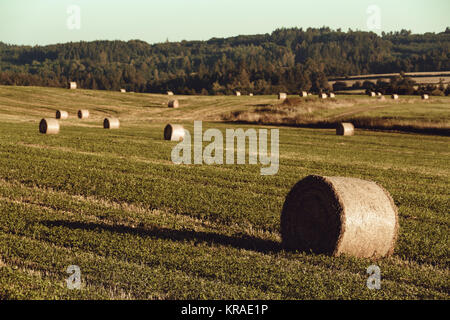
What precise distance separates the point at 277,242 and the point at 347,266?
6.76 feet

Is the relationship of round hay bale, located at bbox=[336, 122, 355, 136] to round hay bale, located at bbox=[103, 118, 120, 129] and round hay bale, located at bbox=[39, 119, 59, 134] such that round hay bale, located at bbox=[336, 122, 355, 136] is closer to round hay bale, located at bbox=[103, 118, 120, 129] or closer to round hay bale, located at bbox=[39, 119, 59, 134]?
round hay bale, located at bbox=[103, 118, 120, 129]

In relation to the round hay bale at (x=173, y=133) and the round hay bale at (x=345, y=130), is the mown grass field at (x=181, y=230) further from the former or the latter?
the round hay bale at (x=345, y=130)

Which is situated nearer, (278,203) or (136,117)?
(278,203)

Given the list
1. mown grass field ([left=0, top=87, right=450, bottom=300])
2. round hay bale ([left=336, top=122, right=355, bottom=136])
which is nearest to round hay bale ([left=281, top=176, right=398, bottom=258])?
mown grass field ([left=0, top=87, right=450, bottom=300])

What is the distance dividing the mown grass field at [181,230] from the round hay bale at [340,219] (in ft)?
1.11

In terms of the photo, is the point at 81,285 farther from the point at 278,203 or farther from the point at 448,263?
the point at 278,203

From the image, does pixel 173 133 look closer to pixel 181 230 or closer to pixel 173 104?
pixel 181 230

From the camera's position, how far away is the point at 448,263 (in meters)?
10.3

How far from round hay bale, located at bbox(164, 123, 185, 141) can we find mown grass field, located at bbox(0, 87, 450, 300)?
7.28 m

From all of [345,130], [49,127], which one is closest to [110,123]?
[49,127]

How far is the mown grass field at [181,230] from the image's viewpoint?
8.48 metres

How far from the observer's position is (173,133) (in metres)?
35.5

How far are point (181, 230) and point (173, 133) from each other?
23.8 meters
